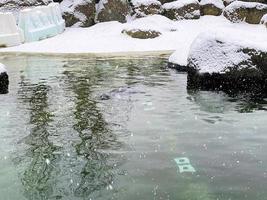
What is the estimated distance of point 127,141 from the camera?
20.8 ft

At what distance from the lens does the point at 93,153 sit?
19.2ft

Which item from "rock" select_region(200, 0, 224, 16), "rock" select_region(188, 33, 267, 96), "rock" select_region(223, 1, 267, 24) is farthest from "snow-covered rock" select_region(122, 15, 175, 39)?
"rock" select_region(188, 33, 267, 96)

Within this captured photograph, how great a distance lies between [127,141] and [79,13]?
52.0 feet

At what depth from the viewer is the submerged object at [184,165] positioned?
5.25m

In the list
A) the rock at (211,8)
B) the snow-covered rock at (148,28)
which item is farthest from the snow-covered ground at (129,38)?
the rock at (211,8)

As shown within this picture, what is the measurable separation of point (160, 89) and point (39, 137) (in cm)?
363

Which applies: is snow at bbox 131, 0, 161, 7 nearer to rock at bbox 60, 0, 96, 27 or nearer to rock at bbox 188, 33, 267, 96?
rock at bbox 60, 0, 96, 27

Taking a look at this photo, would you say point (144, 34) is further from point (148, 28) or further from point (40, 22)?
point (40, 22)

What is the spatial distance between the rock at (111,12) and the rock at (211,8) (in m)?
3.64

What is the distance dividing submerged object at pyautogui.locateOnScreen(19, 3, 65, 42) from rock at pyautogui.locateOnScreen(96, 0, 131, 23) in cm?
206

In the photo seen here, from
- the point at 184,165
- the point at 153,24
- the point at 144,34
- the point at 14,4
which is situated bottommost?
the point at 144,34

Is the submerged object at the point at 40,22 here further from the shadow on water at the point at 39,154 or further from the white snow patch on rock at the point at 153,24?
the shadow on water at the point at 39,154

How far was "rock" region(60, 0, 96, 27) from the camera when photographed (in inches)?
840

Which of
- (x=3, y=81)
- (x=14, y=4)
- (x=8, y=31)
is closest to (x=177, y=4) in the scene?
(x=14, y=4)
